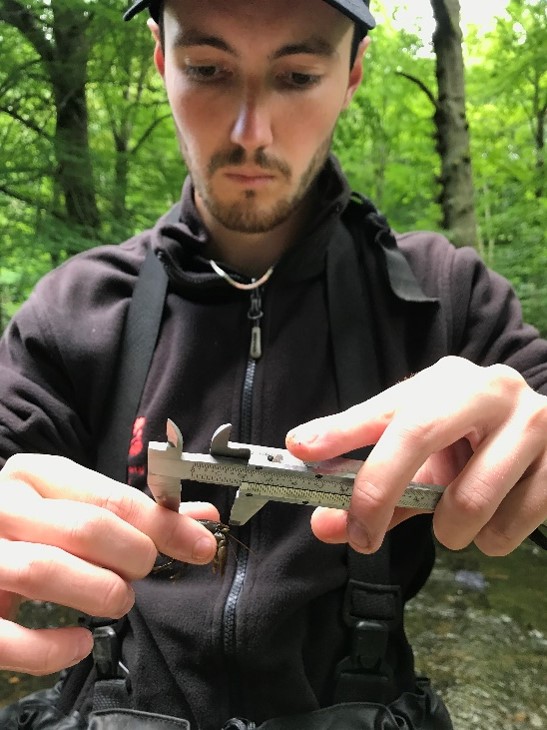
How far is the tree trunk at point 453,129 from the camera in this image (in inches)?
178

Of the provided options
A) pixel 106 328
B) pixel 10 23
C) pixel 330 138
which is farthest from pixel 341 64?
pixel 10 23

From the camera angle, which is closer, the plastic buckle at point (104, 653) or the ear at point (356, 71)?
the plastic buckle at point (104, 653)

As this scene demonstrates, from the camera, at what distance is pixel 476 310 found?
5.49 ft

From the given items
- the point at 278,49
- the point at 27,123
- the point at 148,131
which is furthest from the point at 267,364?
the point at 148,131

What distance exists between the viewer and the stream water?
7.07ft

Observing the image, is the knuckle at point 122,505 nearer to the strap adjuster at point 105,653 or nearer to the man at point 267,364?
the man at point 267,364

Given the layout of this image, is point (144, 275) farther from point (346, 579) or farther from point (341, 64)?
point (346, 579)

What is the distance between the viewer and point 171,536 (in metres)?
0.96

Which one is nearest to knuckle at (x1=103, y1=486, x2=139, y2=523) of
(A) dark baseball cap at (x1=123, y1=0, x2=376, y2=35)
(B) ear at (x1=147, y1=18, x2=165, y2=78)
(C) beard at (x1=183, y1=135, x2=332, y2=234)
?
(C) beard at (x1=183, y1=135, x2=332, y2=234)

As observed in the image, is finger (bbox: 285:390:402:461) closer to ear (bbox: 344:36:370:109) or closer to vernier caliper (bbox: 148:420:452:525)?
vernier caliper (bbox: 148:420:452:525)

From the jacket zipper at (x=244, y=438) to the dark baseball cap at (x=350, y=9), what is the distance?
2.42ft

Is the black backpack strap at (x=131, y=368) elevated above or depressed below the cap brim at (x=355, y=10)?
below

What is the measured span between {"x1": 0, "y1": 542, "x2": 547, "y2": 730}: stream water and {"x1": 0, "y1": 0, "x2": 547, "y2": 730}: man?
90 centimetres

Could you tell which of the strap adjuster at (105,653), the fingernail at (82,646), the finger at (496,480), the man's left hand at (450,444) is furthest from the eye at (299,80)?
the strap adjuster at (105,653)
